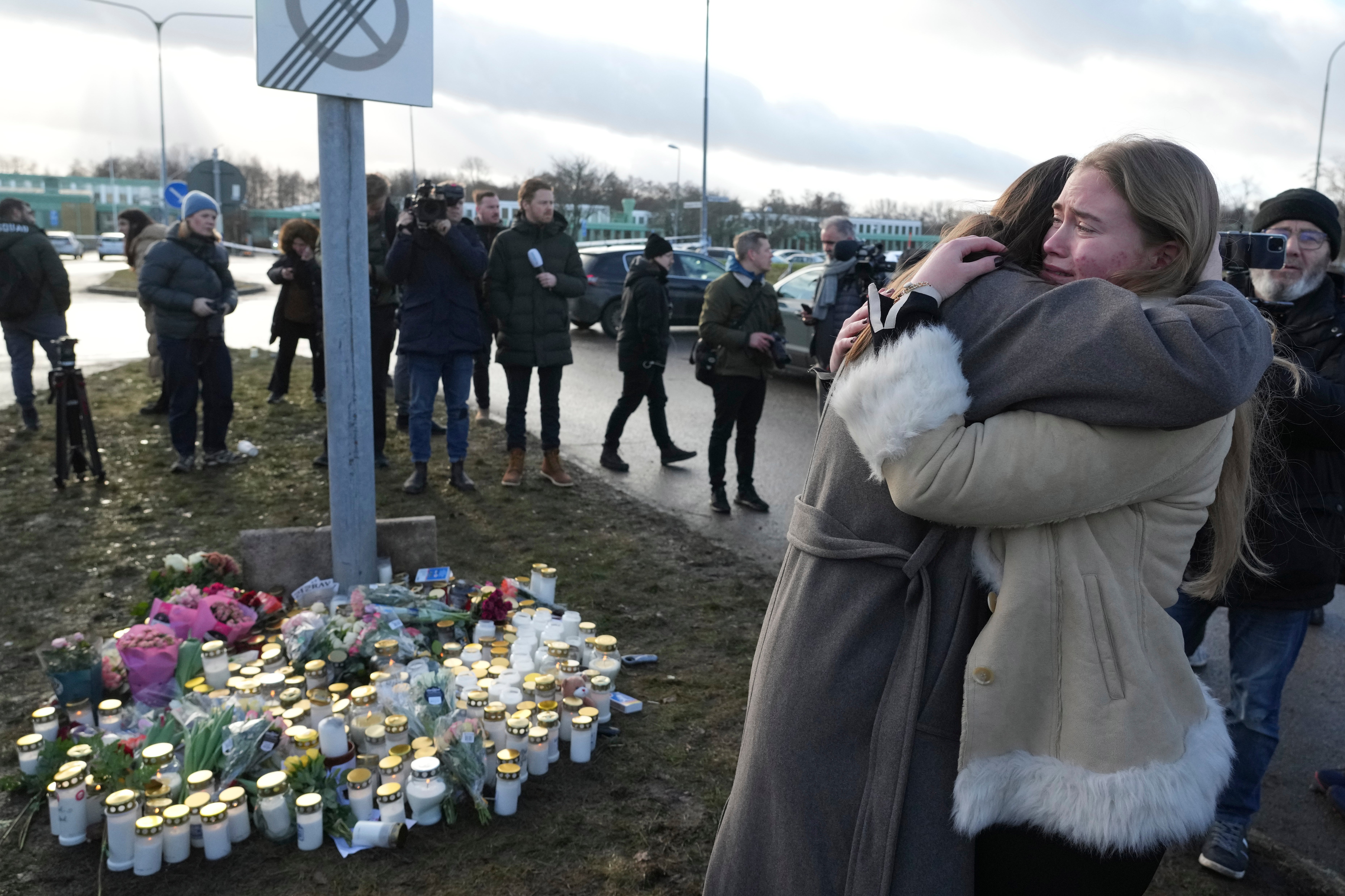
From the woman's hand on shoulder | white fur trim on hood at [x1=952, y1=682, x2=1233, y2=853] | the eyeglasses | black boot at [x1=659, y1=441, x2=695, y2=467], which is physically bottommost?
black boot at [x1=659, y1=441, x2=695, y2=467]

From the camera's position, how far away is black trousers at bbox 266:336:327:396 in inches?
363

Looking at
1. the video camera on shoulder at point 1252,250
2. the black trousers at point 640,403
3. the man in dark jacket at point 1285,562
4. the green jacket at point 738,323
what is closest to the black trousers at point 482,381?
the black trousers at point 640,403

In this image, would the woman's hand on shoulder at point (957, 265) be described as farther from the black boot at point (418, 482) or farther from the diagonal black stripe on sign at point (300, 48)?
the black boot at point (418, 482)

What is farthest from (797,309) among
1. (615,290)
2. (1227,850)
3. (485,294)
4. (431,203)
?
(1227,850)

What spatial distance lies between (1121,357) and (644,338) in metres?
6.46

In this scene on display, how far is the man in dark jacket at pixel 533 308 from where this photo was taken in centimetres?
705

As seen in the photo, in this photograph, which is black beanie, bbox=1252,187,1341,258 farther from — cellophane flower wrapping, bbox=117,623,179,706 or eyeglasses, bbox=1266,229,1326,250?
cellophane flower wrapping, bbox=117,623,179,706

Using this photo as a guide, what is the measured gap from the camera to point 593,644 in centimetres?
403

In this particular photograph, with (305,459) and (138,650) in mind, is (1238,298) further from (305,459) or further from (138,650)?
(305,459)

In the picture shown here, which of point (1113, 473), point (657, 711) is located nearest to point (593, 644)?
point (657, 711)

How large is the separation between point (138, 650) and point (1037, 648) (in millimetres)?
3389

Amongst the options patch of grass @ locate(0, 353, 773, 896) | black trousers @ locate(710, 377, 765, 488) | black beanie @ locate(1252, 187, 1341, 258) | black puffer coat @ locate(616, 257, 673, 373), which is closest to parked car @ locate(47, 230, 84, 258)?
patch of grass @ locate(0, 353, 773, 896)

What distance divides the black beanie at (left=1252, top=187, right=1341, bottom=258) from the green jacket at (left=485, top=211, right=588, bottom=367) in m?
4.63

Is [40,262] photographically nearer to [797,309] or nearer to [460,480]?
[460,480]
